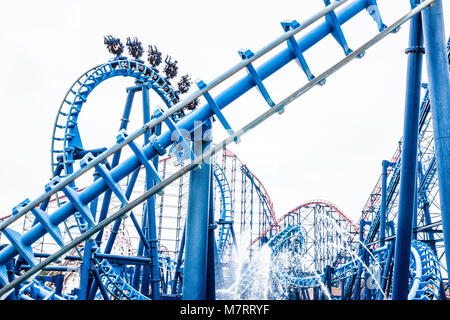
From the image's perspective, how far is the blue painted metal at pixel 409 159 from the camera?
4.05 meters

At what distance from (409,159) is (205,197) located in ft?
7.30

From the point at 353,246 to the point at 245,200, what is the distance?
5.01m

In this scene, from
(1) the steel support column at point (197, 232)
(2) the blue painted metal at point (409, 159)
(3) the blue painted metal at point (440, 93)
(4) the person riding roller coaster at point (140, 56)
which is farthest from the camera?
(4) the person riding roller coaster at point (140, 56)

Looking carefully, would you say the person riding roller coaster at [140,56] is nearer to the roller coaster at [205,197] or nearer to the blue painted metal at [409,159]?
the roller coaster at [205,197]

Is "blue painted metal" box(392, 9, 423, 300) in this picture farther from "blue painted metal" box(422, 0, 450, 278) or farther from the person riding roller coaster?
the person riding roller coaster

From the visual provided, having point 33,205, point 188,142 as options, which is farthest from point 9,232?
point 188,142

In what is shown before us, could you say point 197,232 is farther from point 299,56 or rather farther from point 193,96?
point 299,56

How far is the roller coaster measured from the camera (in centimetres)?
286

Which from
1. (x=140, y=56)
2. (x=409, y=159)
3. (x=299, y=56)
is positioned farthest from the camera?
(x=140, y=56)

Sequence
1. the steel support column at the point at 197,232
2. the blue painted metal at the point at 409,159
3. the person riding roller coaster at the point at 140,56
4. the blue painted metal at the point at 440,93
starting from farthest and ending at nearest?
1. the person riding roller coaster at the point at 140,56
2. the blue painted metal at the point at 409,159
3. the blue painted metal at the point at 440,93
4. the steel support column at the point at 197,232

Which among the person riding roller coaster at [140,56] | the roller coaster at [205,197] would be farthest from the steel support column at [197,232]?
the person riding roller coaster at [140,56]

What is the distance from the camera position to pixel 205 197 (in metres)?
2.88

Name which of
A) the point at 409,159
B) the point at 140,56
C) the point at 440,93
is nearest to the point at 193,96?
the point at 440,93
